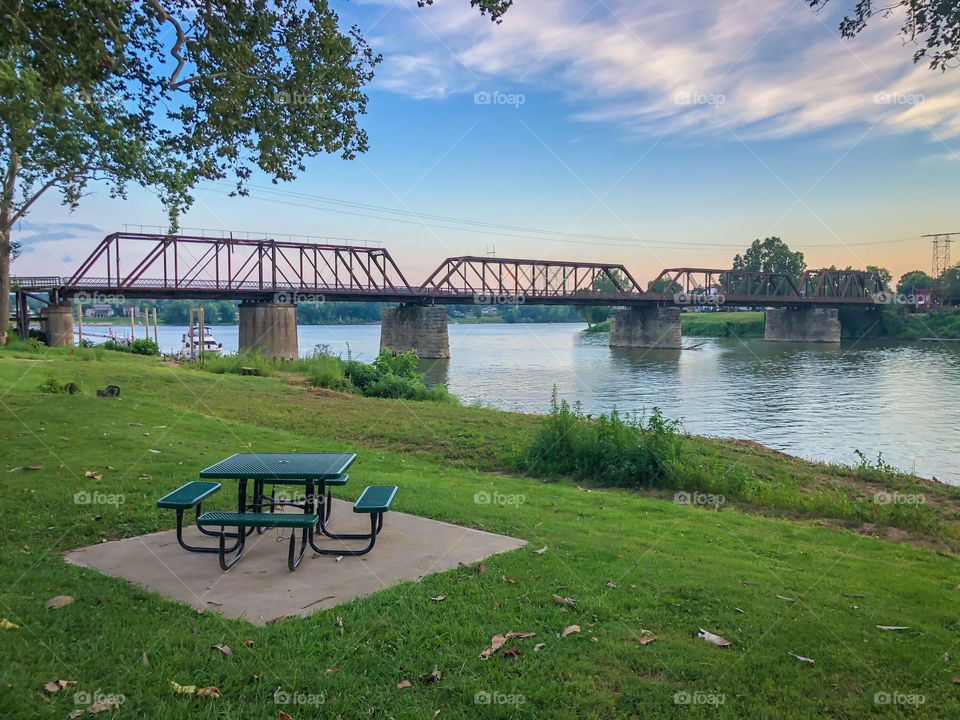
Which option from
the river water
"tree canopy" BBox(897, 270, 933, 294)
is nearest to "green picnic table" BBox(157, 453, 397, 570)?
the river water

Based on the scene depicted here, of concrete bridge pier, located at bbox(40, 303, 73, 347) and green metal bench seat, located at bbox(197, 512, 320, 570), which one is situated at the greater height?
concrete bridge pier, located at bbox(40, 303, 73, 347)

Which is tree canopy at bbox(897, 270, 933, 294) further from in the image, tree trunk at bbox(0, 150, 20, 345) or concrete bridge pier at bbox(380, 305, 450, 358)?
tree trunk at bbox(0, 150, 20, 345)

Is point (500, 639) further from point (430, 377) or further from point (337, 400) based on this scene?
point (430, 377)

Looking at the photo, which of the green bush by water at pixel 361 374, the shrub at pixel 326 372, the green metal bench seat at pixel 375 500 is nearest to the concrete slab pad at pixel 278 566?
the green metal bench seat at pixel 375 500

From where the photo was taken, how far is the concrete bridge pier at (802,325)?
385 feet

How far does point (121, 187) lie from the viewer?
3647cm

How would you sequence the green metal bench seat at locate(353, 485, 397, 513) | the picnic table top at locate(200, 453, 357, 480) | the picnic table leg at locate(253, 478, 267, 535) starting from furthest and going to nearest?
1. the picnic table leg at locate(253, 478, 267, 535)
2. the green metal bench seat at locate(353, 485, 397, 513)
3. the picnic table top at locate(200, 453, 357, 480)

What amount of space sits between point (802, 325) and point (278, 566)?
12902 cm

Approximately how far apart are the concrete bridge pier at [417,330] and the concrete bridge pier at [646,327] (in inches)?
1431

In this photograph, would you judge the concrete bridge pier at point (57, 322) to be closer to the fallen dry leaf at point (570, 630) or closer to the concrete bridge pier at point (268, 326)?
the concrete bridge pier at point (268, 326)

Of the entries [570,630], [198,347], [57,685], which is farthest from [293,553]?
[198,347]

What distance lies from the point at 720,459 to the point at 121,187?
35036 millimetres

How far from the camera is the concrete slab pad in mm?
5676

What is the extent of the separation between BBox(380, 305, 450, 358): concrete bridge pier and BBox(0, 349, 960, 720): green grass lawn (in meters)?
73.2
